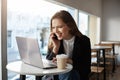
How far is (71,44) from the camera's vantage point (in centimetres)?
190

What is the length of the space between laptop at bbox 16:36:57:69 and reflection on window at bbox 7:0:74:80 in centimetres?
68

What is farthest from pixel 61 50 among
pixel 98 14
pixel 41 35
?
pixel 98 14

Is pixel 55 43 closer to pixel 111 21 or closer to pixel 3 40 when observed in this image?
pixel 3 40

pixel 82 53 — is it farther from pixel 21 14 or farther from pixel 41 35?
pixel 41 35

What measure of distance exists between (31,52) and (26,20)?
59.1 inches

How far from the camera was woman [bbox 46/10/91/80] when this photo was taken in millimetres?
1808

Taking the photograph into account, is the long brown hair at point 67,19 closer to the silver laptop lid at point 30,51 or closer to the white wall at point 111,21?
the silver laptop lid at point 30,51

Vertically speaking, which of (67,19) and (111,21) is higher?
(111,21)

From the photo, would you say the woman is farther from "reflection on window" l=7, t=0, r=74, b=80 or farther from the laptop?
"reflection on window" l=7, t=0, r=74, b=80

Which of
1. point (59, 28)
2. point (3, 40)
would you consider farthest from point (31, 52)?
point (3, 40)

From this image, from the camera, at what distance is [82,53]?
184 centimetres

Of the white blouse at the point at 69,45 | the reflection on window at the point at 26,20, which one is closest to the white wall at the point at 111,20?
the reflection on window at the point at 26,20

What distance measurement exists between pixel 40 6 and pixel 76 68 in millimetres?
1784

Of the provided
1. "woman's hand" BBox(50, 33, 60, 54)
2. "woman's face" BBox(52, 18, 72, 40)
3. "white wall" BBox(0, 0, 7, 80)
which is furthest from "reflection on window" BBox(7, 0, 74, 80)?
"woman's face" BBox(52, 18, 72, 40)
